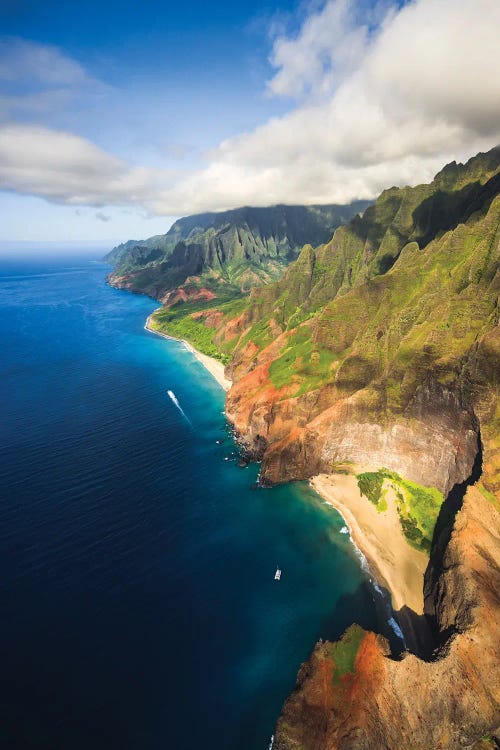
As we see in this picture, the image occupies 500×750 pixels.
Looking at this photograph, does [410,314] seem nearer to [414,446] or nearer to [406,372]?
[406,372]

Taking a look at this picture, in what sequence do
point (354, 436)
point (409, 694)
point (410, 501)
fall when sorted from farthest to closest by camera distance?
1. point (354, 436)
2. point (410, 501)
3. point (409, 694)

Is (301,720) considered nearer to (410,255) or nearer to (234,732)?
(234,732)

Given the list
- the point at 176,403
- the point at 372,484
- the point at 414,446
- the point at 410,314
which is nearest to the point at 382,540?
the point at 372,484

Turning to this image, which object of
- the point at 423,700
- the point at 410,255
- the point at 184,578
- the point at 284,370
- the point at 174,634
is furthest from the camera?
the point at 410,255

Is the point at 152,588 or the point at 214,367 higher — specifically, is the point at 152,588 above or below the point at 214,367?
below

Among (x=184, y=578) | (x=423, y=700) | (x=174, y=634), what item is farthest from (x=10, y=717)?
(x=423, y=700)

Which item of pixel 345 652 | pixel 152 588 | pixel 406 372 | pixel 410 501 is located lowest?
pixel 152 588
